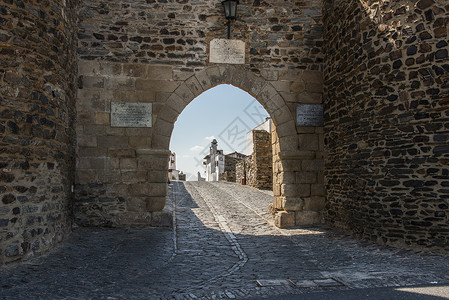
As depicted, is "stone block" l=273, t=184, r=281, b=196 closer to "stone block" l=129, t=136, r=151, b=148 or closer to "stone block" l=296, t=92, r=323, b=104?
"stone block" l=296, t=92, r=323, b=104

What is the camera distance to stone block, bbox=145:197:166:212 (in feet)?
20.0

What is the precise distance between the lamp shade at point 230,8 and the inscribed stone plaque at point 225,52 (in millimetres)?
423

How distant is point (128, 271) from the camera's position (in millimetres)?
3727

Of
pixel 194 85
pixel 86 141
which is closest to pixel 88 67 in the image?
pixel 86 141

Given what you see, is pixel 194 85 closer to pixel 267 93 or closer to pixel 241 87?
pixel 241 87

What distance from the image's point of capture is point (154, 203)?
612 cm

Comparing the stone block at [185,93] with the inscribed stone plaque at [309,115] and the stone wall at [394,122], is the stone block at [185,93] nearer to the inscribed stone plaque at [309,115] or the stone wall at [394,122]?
the inscribed stone plaque at [309,115]

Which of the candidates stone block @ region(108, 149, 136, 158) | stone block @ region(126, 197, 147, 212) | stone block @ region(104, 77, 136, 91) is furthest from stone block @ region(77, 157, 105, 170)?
stone block @ region(104, 77, 136, 91)

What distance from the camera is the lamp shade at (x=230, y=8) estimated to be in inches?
249

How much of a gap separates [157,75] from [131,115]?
83 cm

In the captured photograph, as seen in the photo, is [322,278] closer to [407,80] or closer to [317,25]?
[407,80]

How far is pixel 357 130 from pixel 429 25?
1.69m

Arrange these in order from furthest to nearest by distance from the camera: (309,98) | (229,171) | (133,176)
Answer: (229,171), (309,98), (133,176)

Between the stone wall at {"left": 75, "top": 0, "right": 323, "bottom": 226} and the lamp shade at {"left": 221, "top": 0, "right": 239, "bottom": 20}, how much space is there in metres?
0.20
